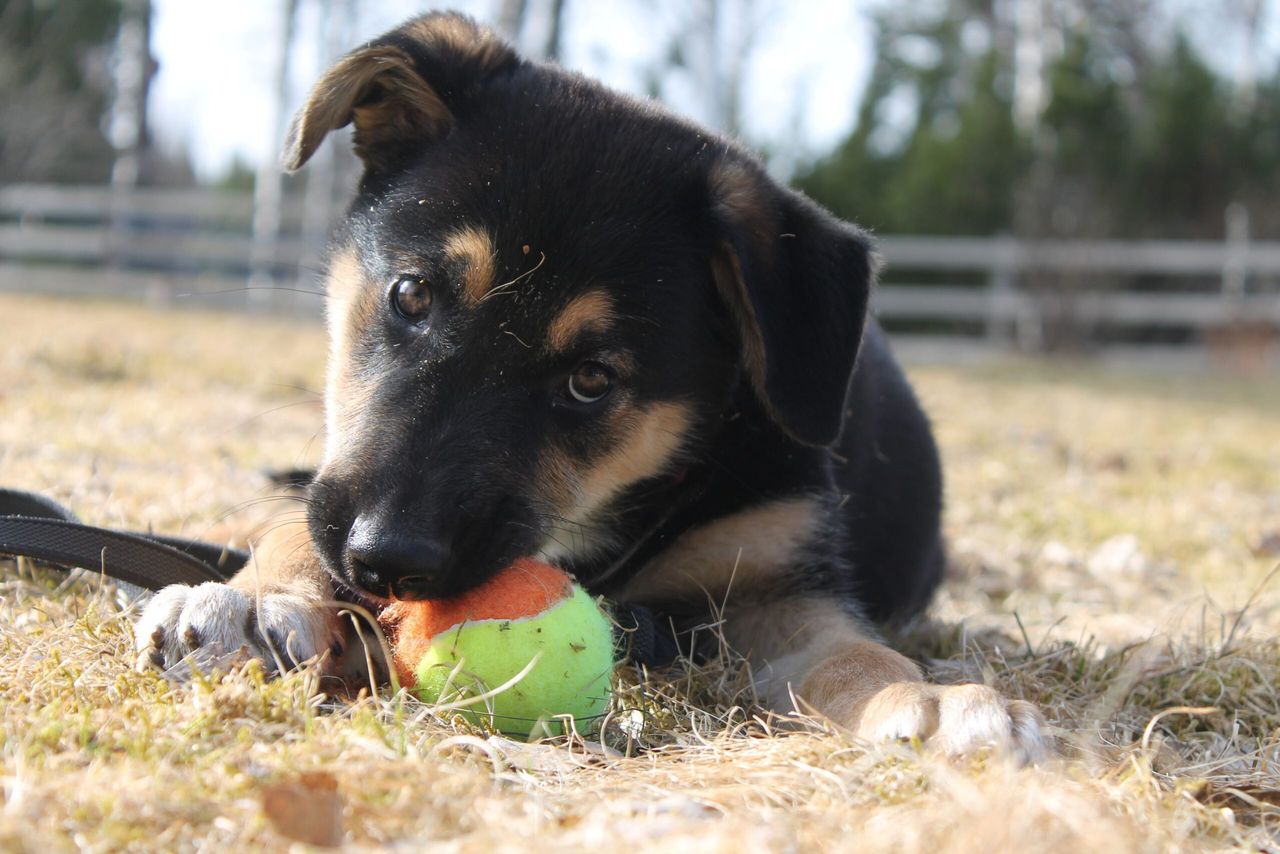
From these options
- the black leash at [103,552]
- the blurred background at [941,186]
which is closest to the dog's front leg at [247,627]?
the black leash at [103,552]

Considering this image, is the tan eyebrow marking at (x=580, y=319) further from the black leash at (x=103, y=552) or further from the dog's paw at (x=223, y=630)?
the dog's paw at (x=223, y=630)

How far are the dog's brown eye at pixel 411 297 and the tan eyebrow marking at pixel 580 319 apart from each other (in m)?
0.31

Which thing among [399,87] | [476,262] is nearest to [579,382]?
[476,262]

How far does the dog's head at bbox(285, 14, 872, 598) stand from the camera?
7.90 feet

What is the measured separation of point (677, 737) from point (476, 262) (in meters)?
1.10

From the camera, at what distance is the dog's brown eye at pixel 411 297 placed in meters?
2.67

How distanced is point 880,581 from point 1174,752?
1387 millimetres

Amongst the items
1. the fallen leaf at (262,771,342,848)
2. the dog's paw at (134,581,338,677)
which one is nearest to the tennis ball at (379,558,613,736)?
the dog's paw at (134,581,338,677)

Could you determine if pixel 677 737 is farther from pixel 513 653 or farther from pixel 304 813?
pixel 304 813

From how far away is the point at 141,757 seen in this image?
1723mm

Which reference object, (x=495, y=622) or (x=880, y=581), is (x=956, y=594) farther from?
(x=495, y=622)

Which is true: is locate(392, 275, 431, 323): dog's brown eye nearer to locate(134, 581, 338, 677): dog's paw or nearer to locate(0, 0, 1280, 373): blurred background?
locate(134, 581, 338, 677): dog's paw

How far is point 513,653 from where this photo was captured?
7.07 ft

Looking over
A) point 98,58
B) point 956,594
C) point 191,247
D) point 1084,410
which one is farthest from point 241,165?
point 956,594
